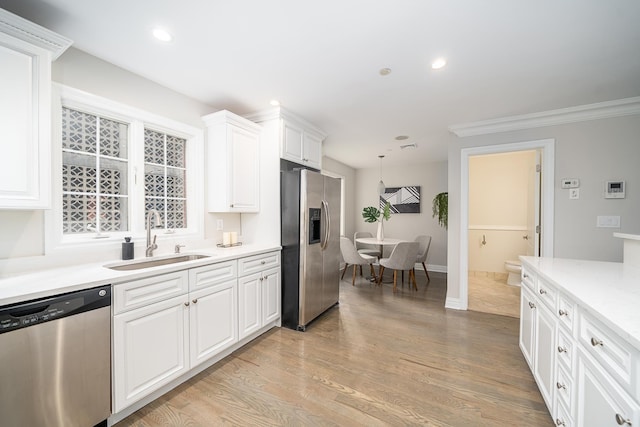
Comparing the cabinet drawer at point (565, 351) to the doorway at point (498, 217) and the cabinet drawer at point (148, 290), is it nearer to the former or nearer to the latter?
the cabinet drawer at point (148, 290)

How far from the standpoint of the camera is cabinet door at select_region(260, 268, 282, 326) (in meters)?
2.66

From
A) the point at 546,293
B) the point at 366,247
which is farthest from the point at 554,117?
the point at 366,247

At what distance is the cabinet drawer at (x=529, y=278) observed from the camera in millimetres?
1916

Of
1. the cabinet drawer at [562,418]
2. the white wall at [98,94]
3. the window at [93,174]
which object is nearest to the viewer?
the cabinet drawer at [562,418]

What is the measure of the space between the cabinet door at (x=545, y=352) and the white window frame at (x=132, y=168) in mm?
2913

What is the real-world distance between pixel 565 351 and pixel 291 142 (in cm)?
286

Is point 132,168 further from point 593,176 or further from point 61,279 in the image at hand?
point 593,176

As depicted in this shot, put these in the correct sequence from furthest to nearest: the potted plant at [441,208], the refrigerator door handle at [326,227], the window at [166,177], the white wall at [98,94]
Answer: the potted plant at [441,208], the refrigerator door handle at [326,227], the window at [166,177], the white wall at [98,94]

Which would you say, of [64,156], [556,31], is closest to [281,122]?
[64,156]

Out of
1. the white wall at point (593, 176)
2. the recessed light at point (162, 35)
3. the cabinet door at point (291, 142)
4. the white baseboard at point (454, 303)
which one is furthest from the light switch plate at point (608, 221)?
the recessed light at point (162, 35)

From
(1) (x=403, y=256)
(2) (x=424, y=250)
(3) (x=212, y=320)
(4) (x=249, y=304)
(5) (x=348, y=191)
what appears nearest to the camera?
(3) (x=212, y=320)

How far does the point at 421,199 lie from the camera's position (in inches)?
233

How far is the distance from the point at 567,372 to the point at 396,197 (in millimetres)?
5019

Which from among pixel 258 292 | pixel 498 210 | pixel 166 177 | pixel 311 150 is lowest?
pixel 258 292
